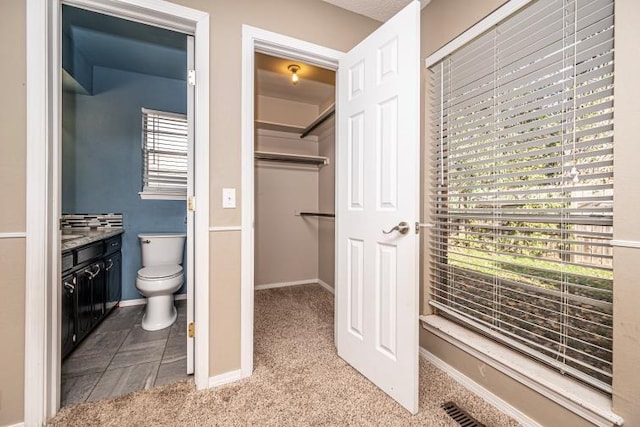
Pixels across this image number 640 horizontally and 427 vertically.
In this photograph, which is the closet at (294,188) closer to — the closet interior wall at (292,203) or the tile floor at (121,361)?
the closet interior wall at (292,203)

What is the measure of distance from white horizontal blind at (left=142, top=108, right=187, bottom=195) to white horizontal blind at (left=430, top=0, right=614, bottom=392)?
8.99 ft

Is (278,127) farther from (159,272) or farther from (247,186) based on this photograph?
(159,272)

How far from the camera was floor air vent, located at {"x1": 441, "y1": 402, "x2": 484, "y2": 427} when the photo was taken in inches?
51.1

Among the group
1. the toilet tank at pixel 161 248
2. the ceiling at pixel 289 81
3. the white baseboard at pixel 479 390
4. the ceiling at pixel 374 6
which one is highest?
the ceiling at pixel 289 81

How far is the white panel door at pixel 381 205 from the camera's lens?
1.35 metres

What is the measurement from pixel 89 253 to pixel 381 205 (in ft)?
7.45

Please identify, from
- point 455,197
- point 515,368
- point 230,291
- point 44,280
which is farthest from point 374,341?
point 44,280

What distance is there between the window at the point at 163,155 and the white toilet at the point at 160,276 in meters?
0.52

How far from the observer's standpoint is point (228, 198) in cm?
162

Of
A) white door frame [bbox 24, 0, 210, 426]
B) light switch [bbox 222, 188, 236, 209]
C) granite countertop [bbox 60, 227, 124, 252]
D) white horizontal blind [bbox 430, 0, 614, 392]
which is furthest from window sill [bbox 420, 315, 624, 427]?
granite countertop [bbox 60, 227, 124, 252]

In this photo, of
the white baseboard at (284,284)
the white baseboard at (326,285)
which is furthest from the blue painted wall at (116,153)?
the white baseboard at (326,285)

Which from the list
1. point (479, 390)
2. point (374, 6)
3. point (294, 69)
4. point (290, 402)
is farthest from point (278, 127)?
point (479, 390)

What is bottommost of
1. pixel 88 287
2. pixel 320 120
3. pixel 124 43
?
pixel 88 287

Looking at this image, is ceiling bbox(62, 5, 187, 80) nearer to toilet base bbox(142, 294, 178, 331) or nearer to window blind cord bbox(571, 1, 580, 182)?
toilet base bbox(142, 294, 178, 331)
